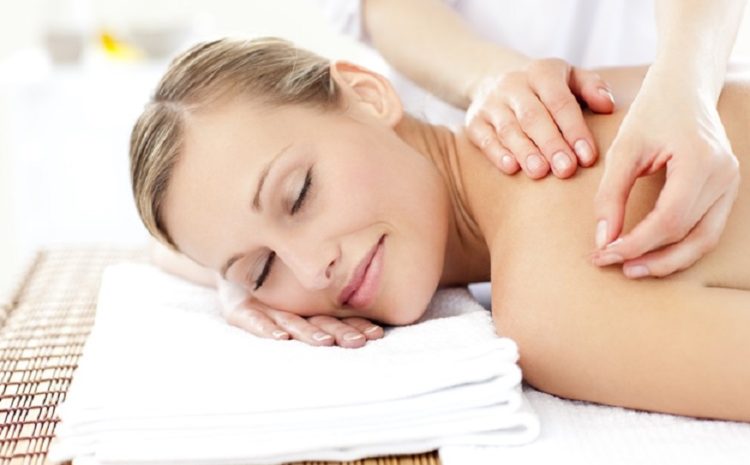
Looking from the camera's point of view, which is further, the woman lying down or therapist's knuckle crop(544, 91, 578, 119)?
therapist's knuckle crop(544, 91, 578, 119)

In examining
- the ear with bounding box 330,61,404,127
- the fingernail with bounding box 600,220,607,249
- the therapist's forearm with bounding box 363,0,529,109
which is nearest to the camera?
the fingernail with bounding box 600,220,607,249

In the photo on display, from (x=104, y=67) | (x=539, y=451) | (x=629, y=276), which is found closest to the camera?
(x=539, y=451)

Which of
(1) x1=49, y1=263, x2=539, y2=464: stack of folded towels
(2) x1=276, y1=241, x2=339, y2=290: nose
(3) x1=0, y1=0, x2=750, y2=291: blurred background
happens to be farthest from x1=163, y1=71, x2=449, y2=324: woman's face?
(3) x1=0, y1=0, x2=750, y2=291: blurred background

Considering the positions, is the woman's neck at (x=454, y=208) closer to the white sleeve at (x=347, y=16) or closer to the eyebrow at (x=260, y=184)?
the eyebrow at (x=260, y=184)

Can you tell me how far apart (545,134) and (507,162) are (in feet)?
0.26

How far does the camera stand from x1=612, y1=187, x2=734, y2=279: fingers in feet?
3.59

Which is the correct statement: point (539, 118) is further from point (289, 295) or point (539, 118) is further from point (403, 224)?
point (289, 295)

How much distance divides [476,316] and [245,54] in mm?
529

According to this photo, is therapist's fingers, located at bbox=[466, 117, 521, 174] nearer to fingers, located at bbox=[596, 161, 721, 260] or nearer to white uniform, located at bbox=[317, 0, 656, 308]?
fingers, located at bbox=[596, 161, 721, 260]

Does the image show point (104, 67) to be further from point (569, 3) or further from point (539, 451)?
point (539, 451)

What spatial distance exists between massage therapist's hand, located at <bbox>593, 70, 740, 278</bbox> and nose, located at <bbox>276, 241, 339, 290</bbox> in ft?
1.21

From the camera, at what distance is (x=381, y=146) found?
Result: 4.67 ft

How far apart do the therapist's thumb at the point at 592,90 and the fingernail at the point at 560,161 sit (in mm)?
124

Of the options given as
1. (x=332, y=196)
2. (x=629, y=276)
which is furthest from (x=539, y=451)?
(x=332, y=196)
